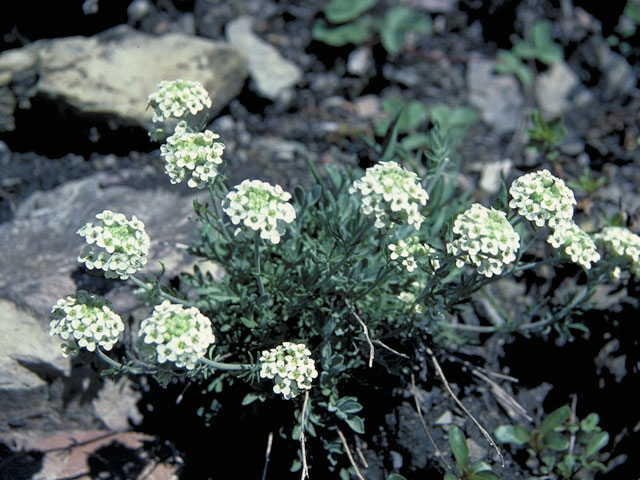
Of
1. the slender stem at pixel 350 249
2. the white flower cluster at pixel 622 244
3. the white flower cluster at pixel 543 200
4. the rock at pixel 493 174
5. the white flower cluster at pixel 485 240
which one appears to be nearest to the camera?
the white flower cluster at pixel 485 240

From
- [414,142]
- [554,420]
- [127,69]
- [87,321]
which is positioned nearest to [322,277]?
[87,321]

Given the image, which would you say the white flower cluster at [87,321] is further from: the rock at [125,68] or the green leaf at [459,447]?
the rock at [125,68]

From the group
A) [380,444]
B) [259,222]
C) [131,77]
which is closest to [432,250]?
[259,222]

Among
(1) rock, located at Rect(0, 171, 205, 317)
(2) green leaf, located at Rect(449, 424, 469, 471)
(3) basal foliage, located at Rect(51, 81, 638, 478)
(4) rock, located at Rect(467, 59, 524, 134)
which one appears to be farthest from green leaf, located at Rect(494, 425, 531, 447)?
(4) rock, located at Rect(467, 59, 524, 134)

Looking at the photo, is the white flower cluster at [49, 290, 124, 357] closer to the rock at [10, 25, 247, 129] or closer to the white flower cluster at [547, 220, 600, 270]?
the white flower cluster at [547, 220, 600, 270]

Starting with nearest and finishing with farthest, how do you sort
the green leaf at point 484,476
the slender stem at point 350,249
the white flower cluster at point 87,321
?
the white flower cluster at point 87,321 → the slender stem at point 350,249 → the green leaf at point 484,476

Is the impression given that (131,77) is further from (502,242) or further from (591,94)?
(591,94)

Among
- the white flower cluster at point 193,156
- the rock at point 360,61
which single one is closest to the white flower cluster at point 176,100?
the white flower cluster at point 193,156
